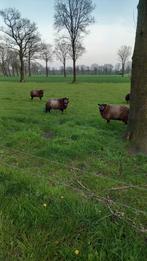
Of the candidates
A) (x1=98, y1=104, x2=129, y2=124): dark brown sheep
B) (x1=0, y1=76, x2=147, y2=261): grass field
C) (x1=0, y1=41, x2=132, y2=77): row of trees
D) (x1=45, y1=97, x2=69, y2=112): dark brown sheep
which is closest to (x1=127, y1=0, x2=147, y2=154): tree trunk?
(x1=0, y1=76, x2=147, y2=261): grass field

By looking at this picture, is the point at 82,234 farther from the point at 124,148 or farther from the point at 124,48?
the point at 124,48

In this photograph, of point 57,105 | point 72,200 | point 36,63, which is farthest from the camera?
point 36,63

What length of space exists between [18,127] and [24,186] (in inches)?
237

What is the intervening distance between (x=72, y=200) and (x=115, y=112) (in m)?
7.33

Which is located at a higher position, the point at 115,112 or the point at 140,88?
the point at 140,88

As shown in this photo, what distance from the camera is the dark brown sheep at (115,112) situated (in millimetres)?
11016

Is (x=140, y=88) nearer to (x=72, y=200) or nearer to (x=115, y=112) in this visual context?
(x=115, y=112)

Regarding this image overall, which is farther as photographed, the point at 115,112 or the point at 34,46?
the point at 34,46

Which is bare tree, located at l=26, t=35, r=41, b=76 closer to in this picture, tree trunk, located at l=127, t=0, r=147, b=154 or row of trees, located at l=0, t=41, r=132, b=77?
row of trees, located at l=0, t=41, r=132, b=77

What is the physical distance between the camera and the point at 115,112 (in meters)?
11.1

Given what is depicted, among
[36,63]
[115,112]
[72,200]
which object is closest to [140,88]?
[115,112]

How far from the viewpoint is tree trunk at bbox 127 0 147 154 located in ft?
24.2

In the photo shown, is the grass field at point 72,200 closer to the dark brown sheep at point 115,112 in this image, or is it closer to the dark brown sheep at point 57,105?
the dark brown sheep at point 115,112

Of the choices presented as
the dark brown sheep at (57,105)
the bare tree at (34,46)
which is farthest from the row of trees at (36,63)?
the dark brown sheep at (57,105)
